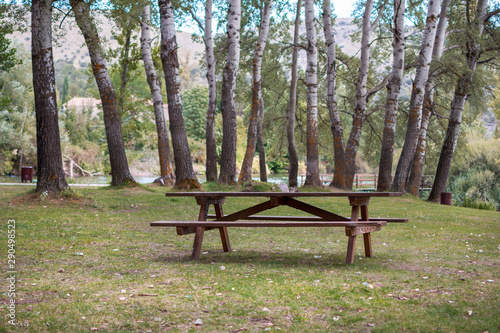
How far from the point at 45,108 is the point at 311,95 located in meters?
9.74

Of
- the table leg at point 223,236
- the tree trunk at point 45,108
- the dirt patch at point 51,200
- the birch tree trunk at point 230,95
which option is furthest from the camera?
the birch tree trunk at point 230,95

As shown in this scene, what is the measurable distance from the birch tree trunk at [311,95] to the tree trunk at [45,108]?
9.24m

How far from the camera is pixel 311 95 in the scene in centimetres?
1750

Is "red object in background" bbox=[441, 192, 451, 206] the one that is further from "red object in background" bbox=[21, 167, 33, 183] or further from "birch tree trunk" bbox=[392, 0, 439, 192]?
"red object in background" bbox=[21, 167, 33, 183]

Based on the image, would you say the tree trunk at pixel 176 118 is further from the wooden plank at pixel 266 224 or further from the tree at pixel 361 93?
the wooden plank at pixel 266 224

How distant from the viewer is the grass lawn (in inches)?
138

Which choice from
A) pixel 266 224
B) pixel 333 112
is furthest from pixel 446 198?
pixel 266 224

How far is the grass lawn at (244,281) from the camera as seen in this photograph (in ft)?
11.5

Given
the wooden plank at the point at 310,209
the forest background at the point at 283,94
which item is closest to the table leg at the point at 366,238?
the wooden plank at the point at 310,209

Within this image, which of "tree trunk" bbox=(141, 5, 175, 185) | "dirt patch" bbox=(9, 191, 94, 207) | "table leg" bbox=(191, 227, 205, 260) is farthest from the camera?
"tree trunk" bbox=(141, 5, 175, 185)

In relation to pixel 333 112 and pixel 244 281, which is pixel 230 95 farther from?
pixel 244 281

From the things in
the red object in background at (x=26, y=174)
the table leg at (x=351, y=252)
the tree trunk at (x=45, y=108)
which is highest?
the tree trunk at (x=45, y=108)

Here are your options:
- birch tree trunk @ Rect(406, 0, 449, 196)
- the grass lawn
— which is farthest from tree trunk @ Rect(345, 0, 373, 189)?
the grass lawn

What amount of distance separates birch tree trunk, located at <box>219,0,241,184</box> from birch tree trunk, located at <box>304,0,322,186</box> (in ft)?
9.84
